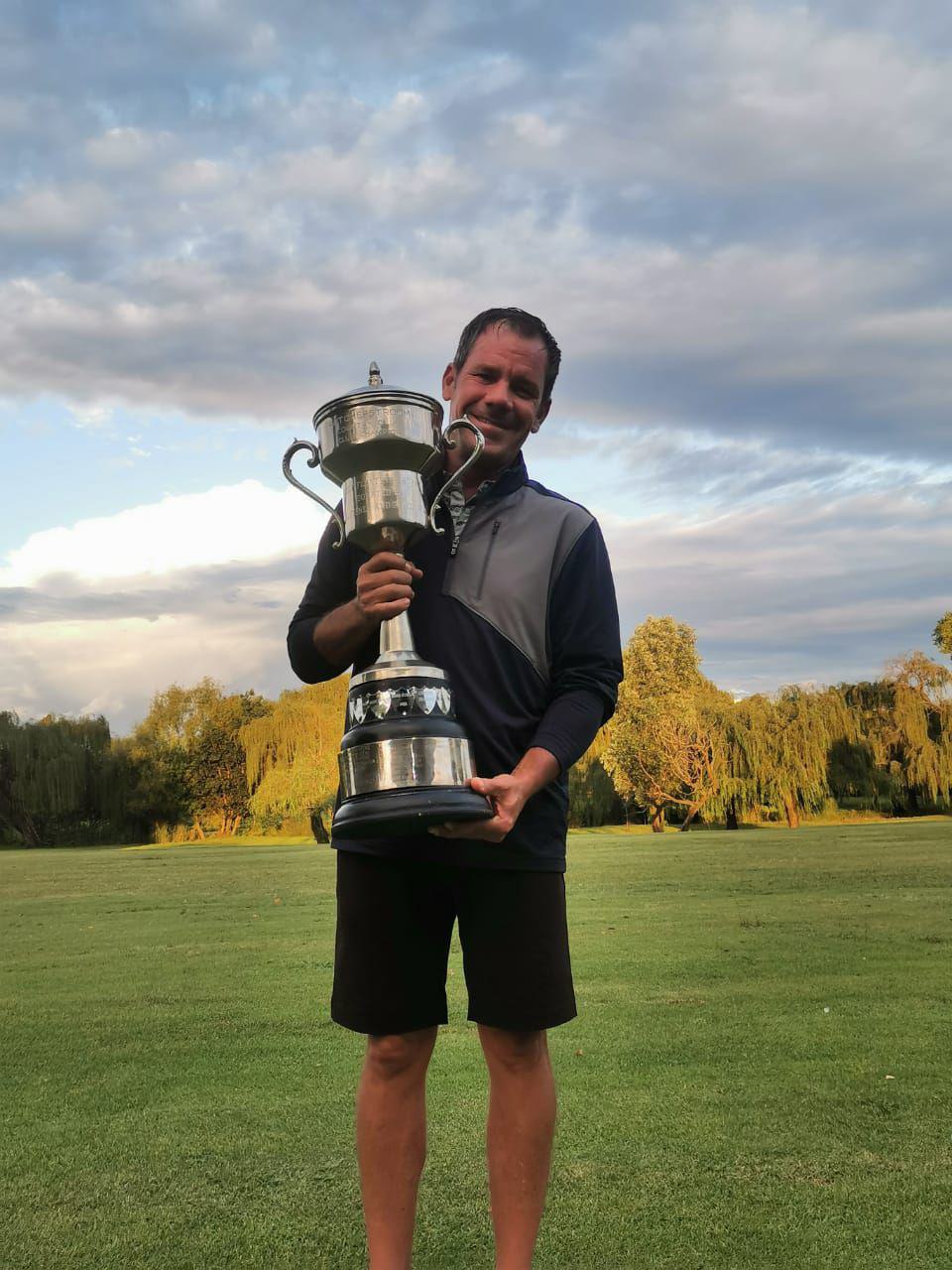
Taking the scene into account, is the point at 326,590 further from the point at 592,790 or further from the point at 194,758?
the point at 194,758

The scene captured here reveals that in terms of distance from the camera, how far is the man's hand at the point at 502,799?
2254 mm

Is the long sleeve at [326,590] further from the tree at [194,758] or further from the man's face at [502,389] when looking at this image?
the tree at [194,758]

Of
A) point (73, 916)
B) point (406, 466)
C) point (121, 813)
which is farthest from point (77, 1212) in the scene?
point (121, 813)

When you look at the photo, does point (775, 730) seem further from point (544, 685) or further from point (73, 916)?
point (544, 685)

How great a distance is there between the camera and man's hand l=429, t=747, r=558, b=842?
2254mm

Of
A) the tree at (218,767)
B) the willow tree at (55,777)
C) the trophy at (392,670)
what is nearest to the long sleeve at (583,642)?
the trophy at (392,670)

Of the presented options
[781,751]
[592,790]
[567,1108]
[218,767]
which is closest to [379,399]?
[567,1108]

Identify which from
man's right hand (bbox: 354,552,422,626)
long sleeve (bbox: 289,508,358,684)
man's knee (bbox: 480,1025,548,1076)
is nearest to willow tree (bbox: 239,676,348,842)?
long sleeve (bbox: 289,508,358,684)

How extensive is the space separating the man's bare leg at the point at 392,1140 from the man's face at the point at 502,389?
148cm

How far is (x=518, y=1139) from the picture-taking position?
234 centimetres

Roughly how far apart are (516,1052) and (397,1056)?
278mm

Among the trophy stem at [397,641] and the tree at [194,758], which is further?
the tree at [194,758]

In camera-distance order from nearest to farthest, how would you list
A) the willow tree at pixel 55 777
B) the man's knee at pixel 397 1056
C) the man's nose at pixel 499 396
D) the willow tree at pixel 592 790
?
the man's knee at pixel 397 1056, the man's nose at pixel 499 396, the willow tree at pixel 592 790, the willow tree at pixel 55 777

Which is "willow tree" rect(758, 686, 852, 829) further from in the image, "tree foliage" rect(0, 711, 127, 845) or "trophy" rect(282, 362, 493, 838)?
"trophy" rect(282, 362, 493, 838)
